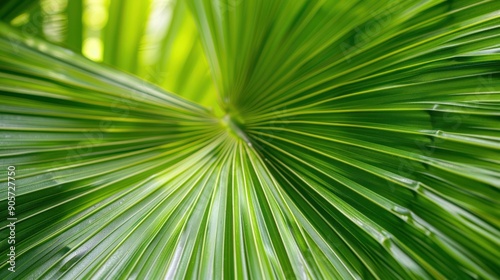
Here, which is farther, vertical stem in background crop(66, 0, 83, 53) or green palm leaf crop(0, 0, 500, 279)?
vertical stem in background crop(66, 0, 83, 53)

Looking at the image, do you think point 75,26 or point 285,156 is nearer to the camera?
point 285,156

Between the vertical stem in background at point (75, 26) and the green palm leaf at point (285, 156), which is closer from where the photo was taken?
the green palm leaf at point (285, 156)

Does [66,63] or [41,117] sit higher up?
[66,63]

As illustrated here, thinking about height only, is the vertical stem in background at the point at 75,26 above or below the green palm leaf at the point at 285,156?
above

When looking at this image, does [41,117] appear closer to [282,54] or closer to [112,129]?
[112,129]

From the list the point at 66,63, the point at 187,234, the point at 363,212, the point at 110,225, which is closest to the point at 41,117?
the point at 66,63

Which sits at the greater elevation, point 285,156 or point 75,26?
point 75,26

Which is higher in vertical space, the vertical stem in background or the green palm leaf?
the vertical stem in background

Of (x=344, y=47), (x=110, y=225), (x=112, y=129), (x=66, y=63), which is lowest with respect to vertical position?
(x=110, y=225)
